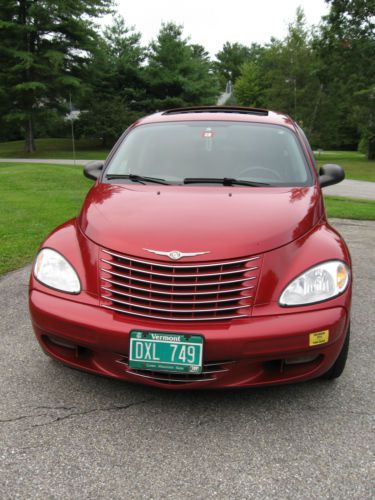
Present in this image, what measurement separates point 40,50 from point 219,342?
108 ft

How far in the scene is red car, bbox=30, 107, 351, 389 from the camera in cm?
240

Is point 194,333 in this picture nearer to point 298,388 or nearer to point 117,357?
point 117,357

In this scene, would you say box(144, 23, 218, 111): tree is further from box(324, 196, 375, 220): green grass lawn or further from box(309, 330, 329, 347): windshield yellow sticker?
box(309, 330, 329, 347): windshield yellow sticker

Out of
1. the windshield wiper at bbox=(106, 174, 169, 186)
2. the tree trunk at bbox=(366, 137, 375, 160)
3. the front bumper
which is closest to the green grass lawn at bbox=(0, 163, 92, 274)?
the windshield wiper at bbox=(106, 174, 169, 186)

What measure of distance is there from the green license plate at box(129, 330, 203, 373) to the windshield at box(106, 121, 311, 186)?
1415mm

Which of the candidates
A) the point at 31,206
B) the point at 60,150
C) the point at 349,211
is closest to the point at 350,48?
the point at 60,150

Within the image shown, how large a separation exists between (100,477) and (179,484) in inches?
13.9

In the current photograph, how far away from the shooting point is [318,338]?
7.95 ft

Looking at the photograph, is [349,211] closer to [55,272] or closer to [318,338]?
[318,338]

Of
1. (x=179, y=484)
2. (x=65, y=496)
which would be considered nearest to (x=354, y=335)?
(x=179, y=484)

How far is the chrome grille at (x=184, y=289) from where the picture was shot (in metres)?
2.48

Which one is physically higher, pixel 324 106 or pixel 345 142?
pixel 324 106

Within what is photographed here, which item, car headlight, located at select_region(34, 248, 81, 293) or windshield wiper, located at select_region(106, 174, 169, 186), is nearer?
car headlight, located at select_region(34, 248, 81, 293)

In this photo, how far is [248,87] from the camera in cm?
6088
